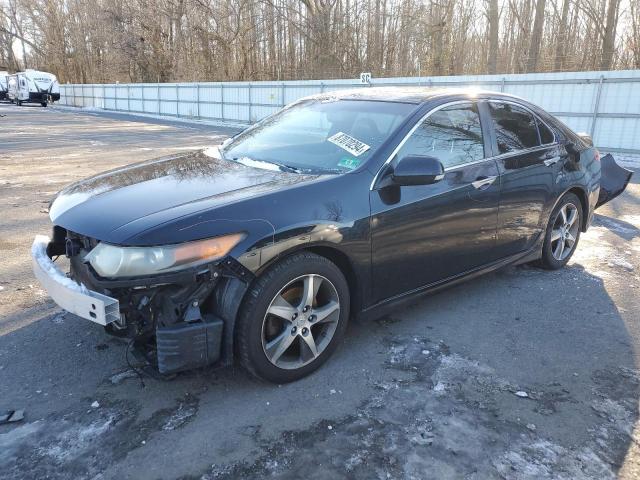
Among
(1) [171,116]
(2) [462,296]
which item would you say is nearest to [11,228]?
(2) [462,296]

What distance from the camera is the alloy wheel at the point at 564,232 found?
4.92 meters

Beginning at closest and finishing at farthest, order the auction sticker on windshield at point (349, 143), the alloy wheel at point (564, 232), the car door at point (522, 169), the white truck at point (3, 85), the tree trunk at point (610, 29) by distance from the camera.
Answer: the auction sticker on windshield at point (349, 143) < the car door at point (522, 169) < the alloy wheel at point (564, 232) < the tree trunk at point (610, 29) < the white truck at point (3, 85)

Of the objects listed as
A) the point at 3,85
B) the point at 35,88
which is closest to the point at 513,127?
the point at 35,88

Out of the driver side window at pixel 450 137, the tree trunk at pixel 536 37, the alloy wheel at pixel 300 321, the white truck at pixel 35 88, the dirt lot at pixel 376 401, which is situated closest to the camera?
the dirt lot at pixel 376 401

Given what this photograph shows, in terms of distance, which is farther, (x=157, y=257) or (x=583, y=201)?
(x=583, y=201)

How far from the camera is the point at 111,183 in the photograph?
135 inches

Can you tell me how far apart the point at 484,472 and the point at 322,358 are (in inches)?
45.0

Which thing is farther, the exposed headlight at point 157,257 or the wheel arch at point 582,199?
the wheel arch at point 582,199

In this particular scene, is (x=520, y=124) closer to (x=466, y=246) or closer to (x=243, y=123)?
(x=466, y=246)

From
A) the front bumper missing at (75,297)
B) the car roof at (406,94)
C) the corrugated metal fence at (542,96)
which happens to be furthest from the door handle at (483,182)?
the corrugated metal fence at (542,96)

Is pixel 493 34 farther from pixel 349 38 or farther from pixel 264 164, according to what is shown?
pixel 264 164

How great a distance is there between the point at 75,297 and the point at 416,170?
2.03m

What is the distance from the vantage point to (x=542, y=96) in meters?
15.1

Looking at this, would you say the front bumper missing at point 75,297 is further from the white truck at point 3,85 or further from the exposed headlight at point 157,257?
the white truck at point 3,85
